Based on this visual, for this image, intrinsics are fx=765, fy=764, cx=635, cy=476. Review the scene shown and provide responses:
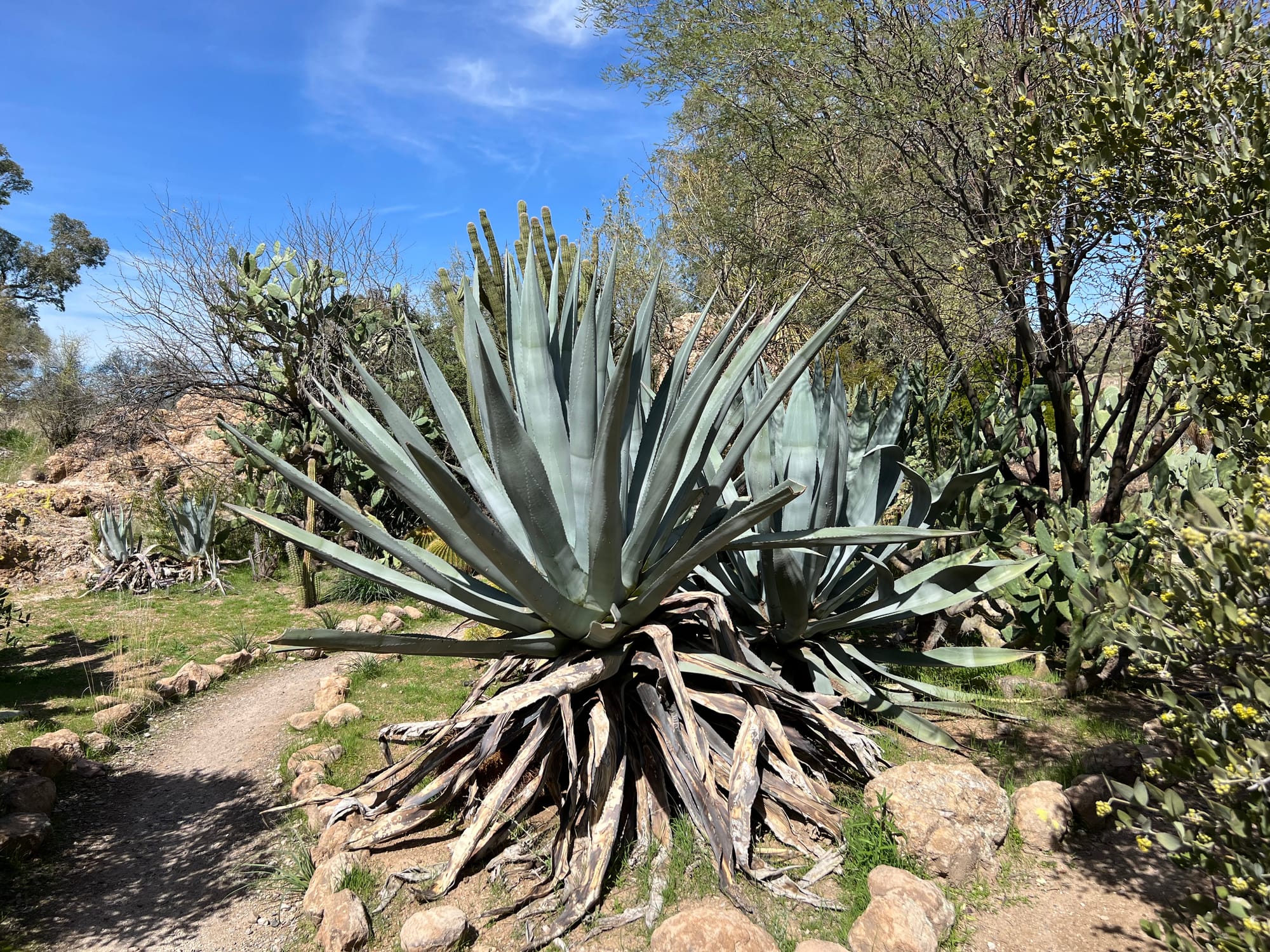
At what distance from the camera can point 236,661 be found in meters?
5.95

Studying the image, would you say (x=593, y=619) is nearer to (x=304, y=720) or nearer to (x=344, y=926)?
(x=344, y=926)

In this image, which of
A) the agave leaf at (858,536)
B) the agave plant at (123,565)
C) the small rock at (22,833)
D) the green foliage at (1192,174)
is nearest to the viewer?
the green foliage at (1192,174)

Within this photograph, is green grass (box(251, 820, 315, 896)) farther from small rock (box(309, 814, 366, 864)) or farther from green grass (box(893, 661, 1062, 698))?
green grass (box(893, 661, 1062, 698))

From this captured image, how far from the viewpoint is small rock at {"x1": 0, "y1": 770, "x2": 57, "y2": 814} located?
3490 mm

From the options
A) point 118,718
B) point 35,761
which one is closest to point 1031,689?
point 35,761

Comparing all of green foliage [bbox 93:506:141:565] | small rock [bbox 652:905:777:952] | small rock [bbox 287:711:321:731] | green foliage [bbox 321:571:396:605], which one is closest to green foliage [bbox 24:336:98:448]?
green foliage [bbox 93:506:141:565]

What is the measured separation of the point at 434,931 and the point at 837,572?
2.15 m

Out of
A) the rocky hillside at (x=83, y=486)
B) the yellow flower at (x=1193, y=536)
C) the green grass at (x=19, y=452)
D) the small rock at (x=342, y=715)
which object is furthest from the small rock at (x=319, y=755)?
the green grass at (x=19, y=452)

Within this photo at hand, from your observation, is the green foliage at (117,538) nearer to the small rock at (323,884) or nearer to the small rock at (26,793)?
the small rock at (26,793)

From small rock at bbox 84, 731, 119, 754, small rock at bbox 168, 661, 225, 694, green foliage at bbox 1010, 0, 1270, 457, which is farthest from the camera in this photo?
small rock at bbox 168, 661, 225, 694

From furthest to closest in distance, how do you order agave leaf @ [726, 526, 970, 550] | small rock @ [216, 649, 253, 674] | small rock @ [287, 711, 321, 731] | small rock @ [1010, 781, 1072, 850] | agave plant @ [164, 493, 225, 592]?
agave plant @ [164, 493, 225, 592]
small rock @ [216, 649, 253, 674]
small rock @ [287, 711, 321, 731]
small rock @ [1010, 781, 1072, 850]
agave leaf @ [726, 526, 970, 550]

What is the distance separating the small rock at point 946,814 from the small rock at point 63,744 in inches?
162

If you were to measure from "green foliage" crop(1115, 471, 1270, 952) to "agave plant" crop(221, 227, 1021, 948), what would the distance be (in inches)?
29.6

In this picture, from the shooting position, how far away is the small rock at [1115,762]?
9.46ft
